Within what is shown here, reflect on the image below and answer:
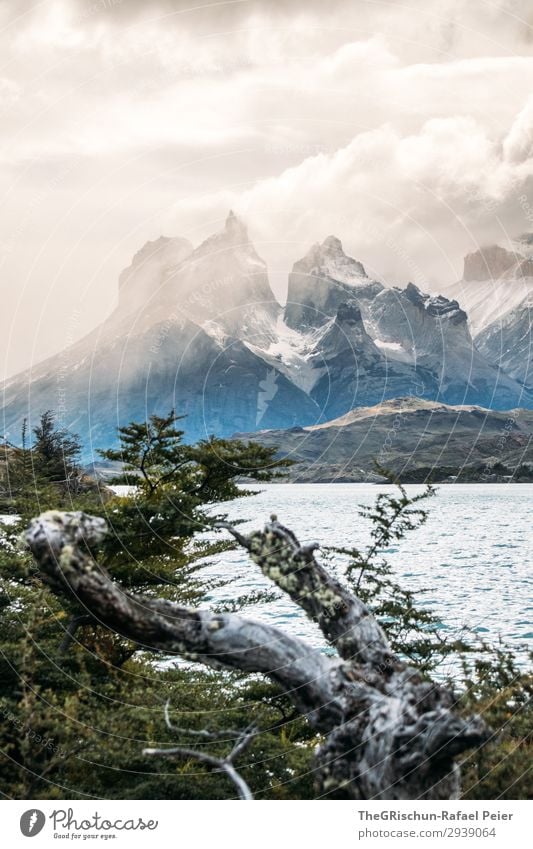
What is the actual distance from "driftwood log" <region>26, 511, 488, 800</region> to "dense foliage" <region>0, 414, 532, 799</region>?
3.48ft

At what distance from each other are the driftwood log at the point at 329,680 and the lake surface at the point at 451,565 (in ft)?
21.6

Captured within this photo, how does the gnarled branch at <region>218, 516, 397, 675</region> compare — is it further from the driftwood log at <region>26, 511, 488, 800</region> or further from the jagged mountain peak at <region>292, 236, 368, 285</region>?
the jagged mountain peak at <region>292, 236, 368, 285</region>

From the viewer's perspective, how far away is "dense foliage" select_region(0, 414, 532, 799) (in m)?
7.17

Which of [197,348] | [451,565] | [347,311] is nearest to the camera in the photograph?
[197,348]

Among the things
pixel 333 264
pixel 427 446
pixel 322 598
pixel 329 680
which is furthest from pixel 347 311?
pixel 427 446

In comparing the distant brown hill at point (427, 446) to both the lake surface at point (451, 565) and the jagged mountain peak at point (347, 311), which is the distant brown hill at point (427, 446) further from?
the jagged mountain peak at point (347, 311)

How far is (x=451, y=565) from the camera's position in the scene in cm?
4219

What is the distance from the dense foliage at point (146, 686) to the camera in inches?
282

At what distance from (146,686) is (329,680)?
19.2ft
